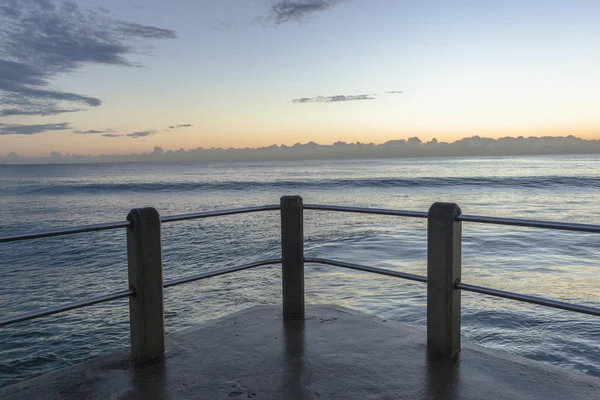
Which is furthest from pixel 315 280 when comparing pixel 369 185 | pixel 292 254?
pixel 369 185

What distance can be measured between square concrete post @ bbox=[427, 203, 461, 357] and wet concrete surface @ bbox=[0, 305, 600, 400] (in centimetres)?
16

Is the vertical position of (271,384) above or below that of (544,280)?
above

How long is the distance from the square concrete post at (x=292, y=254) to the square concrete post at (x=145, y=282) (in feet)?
3.87

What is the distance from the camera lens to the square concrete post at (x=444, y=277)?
10.8ft

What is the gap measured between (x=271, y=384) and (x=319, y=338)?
0.88 m

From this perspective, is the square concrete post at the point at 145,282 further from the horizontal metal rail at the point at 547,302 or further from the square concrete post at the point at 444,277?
the horizontal metal rail at the point at 547,302

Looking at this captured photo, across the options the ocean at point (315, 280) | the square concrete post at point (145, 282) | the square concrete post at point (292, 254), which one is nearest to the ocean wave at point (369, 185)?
the ocean at point (315, 280)

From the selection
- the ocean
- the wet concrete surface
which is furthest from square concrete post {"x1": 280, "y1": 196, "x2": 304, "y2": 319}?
the ocean

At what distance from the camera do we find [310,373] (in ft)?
10.4

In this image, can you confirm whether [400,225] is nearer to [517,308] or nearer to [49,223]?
[517,308]

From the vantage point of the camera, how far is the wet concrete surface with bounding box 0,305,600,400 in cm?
287

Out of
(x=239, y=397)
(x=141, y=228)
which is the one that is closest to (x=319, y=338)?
(x=239, y=397)

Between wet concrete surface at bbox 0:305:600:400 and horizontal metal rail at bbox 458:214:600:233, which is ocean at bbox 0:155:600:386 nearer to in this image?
wet concrete surface at bbox 0:305:600:400

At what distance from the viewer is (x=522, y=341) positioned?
641 cm
